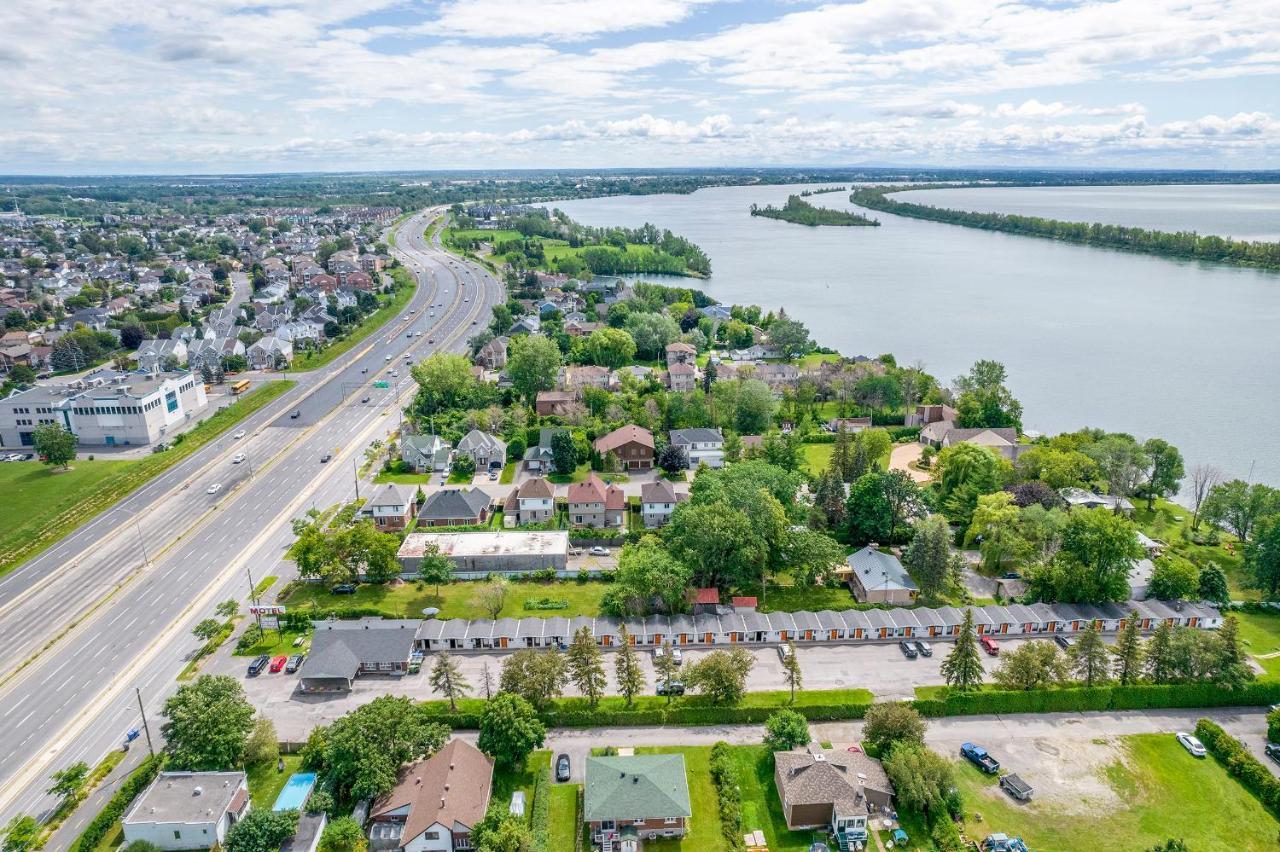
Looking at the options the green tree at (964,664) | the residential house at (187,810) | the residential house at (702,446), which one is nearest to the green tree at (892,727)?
the green tree at (964,664)

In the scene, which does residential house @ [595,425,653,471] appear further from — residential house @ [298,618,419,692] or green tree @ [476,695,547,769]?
green tree @ [476,695,547,769]

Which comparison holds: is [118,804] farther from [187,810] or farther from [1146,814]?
[1146,814]

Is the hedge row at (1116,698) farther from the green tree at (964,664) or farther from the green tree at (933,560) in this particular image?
the green tree at (933,560)

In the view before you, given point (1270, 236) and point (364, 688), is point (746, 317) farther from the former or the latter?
point (1270, 236)

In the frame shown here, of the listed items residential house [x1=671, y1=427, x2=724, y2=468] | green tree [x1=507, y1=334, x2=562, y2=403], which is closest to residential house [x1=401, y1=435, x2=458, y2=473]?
green tree [x1=507, y1=334, x2=562, y2=403]

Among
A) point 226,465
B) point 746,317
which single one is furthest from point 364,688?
point 746,317

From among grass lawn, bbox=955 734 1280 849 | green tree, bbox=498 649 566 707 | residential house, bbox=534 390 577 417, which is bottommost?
grass lawn, bbox=955 734 1280 849

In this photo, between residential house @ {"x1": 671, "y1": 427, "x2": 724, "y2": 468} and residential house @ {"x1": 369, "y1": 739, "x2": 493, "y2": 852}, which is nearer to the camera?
residential house @ {"x1": 369, "y1": 739, "x2": 493, "y2": 852}
